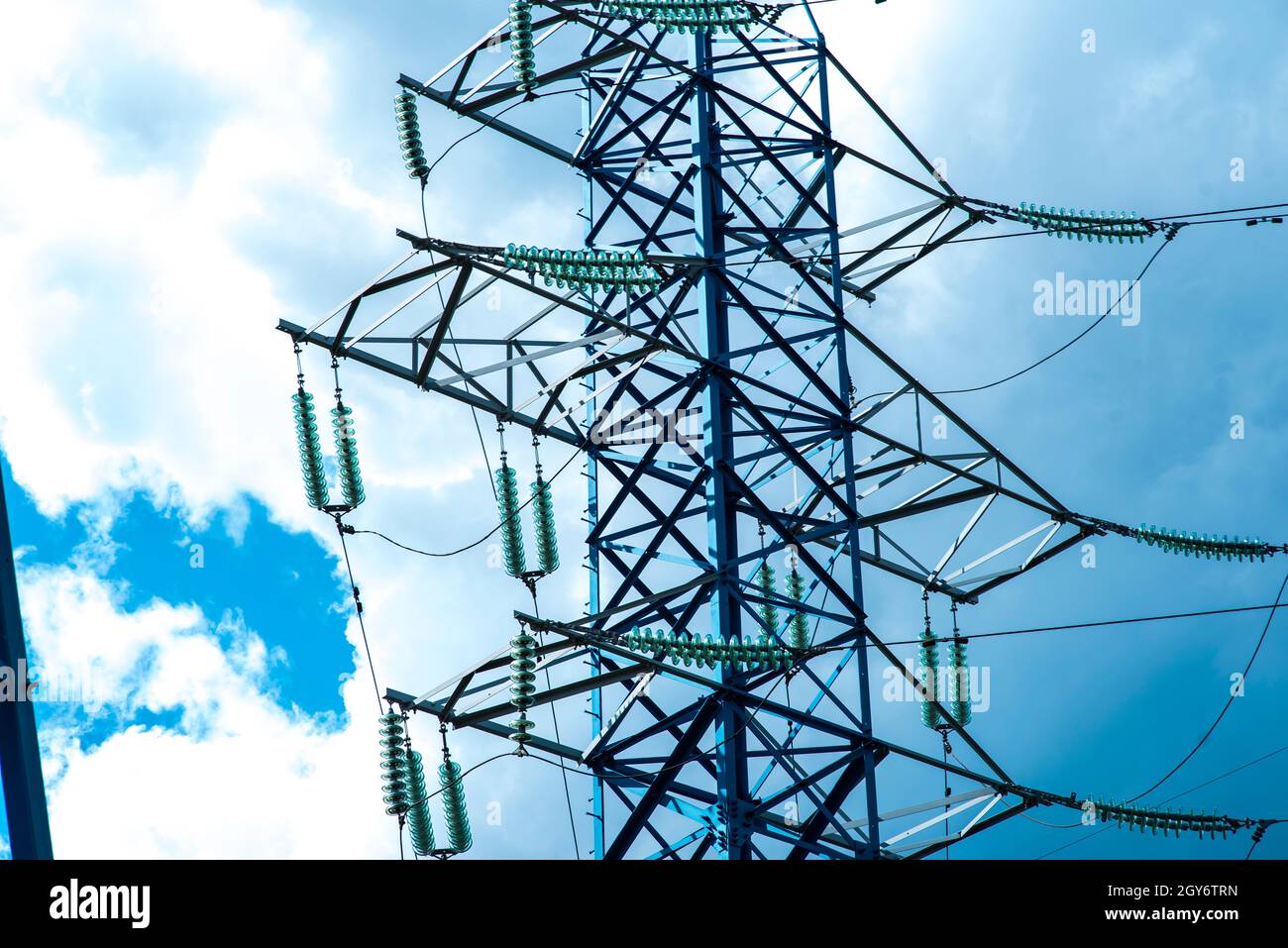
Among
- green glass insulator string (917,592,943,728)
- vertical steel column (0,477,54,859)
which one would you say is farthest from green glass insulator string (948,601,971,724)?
vertical steel column (0,477,54,859)

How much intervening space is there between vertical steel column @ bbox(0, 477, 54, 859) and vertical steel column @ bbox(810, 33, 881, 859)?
13.8 metres

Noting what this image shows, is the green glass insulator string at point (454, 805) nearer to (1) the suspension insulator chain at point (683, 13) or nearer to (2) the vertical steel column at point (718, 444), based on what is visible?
(2) the vertical steel column at point (718, 444)

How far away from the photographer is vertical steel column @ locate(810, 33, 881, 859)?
25.8 meters

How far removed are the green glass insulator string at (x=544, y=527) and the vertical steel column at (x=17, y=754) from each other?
1289 centimetres

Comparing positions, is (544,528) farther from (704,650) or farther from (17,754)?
(17,754)

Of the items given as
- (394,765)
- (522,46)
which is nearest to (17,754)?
(394,765)

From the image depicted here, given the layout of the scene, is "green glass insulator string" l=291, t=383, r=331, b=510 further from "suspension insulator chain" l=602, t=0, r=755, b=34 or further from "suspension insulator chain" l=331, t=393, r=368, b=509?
"suspension insulator chain" l=602, t=0, r=755, b=34

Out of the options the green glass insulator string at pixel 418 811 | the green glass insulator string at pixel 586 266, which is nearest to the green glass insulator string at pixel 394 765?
the green glass insulator string at pixel 418 811

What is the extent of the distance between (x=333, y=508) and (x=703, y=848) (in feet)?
21.4

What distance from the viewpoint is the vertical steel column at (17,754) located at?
13781 millimetres

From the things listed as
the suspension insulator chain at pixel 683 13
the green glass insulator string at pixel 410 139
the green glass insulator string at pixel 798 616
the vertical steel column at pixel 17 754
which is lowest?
the vertical steel column at pixel 17 754

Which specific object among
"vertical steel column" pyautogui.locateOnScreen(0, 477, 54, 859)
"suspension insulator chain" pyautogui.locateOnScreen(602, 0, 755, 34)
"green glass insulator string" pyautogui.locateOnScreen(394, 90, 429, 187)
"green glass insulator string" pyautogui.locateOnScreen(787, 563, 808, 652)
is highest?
"suspension insulator chain" pyautogui.locateOnScreen(602, 0, 755, 34)
